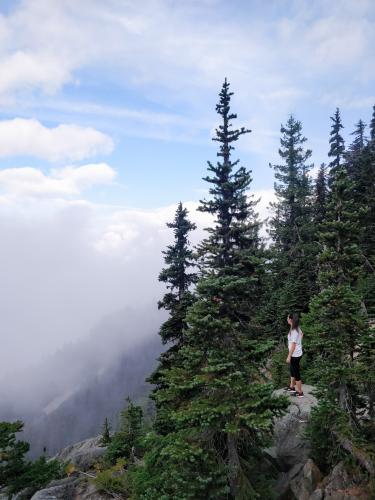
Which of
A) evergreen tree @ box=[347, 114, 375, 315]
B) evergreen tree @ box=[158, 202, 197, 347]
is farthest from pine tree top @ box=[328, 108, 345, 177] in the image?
evergreen tree @ box=[158, 202, 197, 347]

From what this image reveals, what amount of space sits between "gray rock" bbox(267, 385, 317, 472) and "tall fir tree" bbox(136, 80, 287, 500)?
39.8 inches

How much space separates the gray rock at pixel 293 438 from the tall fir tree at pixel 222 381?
1.01m

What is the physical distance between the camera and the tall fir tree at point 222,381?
10094mm

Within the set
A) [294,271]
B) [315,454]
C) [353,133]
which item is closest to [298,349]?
[315,454]

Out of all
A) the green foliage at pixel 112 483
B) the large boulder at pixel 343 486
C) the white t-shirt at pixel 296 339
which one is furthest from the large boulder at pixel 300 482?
the green foliage at pixel 112 483

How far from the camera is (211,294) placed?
11391mm

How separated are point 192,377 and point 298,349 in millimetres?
4513

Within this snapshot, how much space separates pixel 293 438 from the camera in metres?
13.0

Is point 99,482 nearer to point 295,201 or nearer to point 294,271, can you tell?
point 294,271

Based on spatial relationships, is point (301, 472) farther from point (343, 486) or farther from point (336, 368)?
point (336, 368)

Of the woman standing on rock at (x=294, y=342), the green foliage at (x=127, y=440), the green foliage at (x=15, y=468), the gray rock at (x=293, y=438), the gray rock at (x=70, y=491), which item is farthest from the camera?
the green foliage at (x=127, y=440)

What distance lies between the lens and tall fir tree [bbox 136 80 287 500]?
10.1 meters

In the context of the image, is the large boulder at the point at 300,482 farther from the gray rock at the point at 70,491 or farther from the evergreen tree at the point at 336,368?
the gray rock at the point at 70,491

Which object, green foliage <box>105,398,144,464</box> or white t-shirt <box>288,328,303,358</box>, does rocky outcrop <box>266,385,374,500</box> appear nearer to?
white t-shirt <box>288,328,303,358</box>
